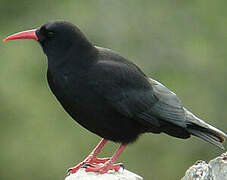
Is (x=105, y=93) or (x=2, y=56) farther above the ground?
(x=105, y=93)

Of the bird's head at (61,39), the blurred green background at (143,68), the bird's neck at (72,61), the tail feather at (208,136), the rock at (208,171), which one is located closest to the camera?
the rock at (208,171)

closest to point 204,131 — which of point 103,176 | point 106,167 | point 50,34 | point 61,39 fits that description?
point 106,167

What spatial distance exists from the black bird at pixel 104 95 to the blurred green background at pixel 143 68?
5.55 meters

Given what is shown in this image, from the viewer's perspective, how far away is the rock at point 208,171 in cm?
806

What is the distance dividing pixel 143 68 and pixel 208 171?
334 inches

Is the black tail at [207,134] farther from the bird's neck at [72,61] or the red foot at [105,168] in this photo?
the bird's neck at [72,61]

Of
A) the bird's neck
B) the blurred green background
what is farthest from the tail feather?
the blurred green background

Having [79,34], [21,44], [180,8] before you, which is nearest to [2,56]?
[21,44]

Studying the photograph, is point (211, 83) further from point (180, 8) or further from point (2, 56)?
point (2, 56)

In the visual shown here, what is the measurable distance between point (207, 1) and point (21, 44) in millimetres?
4924

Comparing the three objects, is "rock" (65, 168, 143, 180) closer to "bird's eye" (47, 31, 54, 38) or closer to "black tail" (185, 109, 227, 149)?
"black tail" (185, 109, 227, 149)

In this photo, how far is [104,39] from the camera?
17359 mm

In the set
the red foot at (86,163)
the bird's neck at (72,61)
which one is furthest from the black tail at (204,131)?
the bird's neck at (72,61)

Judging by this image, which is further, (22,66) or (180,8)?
(180,8)
